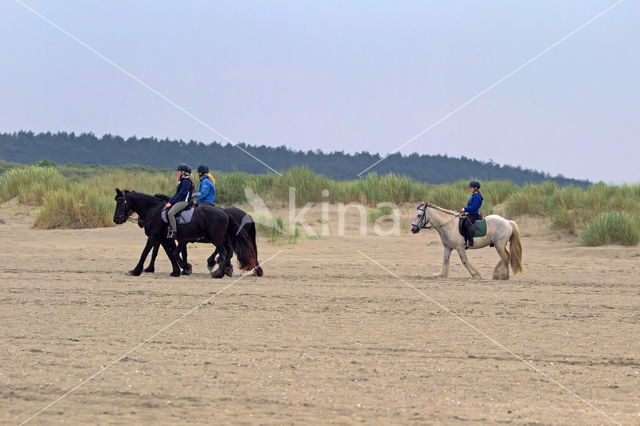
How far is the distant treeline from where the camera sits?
12025 cm

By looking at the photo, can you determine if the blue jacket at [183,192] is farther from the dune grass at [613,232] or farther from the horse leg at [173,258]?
the dune grass at [613,232]

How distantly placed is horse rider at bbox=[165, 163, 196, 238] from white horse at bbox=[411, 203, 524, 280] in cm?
417

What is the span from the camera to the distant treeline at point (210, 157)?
120 metres

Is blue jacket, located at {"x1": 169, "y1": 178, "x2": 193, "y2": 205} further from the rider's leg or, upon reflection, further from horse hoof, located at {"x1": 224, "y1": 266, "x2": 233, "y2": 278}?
horse hoof, located at {"x1": 224, "y1": 266, "x2": 233, "y2": 278}

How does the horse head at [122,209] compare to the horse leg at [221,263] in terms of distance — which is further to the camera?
the horse head at [122,209]

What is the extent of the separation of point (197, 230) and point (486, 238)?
5.08 metres

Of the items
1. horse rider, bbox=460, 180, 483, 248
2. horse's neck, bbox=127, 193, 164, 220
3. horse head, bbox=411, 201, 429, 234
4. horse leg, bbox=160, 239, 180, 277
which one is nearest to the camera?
horse leg, bbox=160, 239, 180, 277

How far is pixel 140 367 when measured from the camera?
356 inches

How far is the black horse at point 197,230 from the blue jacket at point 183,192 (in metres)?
0.31

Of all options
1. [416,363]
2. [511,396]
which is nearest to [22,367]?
[416,363]

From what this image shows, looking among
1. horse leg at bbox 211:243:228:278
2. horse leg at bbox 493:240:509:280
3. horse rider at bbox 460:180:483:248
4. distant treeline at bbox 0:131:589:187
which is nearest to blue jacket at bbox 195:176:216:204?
horse leg at bbox 211:243:228:278

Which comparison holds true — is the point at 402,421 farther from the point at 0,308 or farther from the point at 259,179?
the point at 259,179

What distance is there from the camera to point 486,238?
18.3 m

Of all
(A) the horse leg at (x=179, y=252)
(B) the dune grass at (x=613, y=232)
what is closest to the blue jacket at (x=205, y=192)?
(A) the horse leg at (x=179, y=252)
